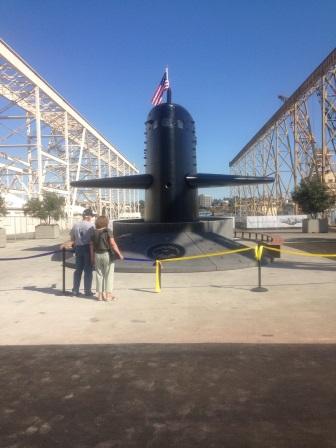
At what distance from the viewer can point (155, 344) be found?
5074 millimetres

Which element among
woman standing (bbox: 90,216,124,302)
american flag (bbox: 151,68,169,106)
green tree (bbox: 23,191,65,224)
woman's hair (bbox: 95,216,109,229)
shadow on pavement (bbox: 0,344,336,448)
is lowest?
shadow on pavement (bbox: 0,344,336,448)

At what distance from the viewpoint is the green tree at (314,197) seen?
102ft

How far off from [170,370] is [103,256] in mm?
3770

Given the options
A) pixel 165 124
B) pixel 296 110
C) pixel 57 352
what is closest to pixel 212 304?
pixel 57 352

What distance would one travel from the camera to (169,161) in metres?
13.5

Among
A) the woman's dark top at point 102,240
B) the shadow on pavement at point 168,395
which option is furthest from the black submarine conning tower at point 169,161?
the shadow on pavement at point 168,395

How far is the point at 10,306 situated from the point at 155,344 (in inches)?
148

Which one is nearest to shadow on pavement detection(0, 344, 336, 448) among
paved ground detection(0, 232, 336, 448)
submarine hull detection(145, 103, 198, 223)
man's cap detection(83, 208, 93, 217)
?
paved ground detection(0, 232, 336, 448)

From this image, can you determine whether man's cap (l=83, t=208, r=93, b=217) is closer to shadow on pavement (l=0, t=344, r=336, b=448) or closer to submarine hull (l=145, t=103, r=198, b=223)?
shadow on pavement (l=0, t=344, r=336, b=448)

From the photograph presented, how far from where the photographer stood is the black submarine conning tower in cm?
1351

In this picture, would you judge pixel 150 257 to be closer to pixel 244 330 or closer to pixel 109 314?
pixel 109 314

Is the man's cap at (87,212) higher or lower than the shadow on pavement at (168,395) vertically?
higher

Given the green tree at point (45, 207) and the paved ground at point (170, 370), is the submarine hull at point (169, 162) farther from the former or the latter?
the green tree at point (45, 207)

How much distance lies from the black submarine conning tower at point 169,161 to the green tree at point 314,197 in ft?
67.4
